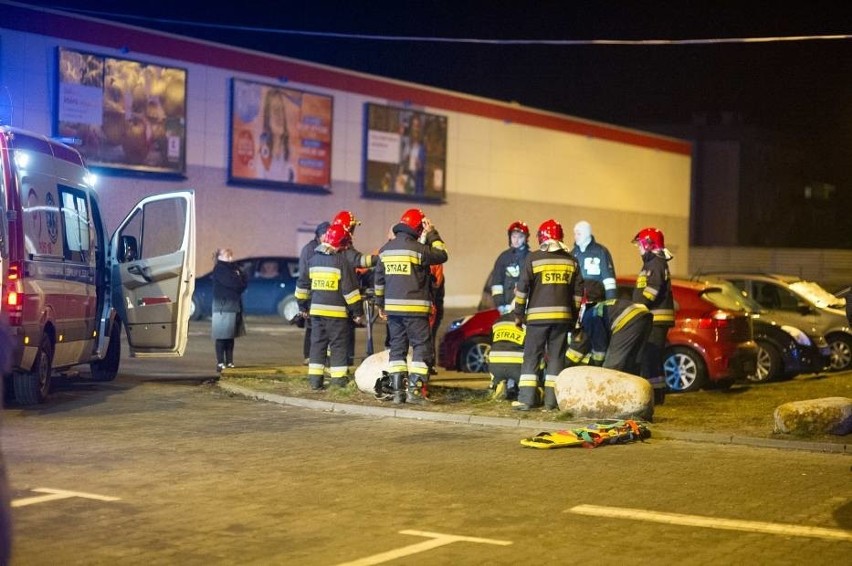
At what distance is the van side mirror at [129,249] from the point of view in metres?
15.2

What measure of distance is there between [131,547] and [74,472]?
247 cm

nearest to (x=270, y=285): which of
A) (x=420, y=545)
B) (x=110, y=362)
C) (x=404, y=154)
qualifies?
(x=404, y=154)

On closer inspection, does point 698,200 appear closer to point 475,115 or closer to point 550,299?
point 475,115

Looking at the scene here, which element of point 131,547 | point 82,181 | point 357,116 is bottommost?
point 131,547

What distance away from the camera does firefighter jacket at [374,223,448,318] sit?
13.8m

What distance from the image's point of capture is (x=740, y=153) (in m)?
62.7

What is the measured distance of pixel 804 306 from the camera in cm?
1948

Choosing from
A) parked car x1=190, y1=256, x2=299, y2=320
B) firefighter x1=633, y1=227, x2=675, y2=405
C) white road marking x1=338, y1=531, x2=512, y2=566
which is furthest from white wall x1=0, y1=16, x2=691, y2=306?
white road marking x1=338, y1=531, x2=512, y2=566

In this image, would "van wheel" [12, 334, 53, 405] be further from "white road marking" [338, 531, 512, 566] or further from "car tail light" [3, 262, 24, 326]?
"white road marking" [338, 531, 512, 566]

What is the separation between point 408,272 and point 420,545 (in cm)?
676

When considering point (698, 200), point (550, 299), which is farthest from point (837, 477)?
point (698, 200)

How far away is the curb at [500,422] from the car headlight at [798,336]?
701cm

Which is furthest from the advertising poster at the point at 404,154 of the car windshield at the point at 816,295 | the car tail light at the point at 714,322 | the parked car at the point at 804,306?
the car tail light at the point at 714,322

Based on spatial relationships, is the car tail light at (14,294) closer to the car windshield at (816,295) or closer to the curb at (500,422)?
the curb at (500,422)
